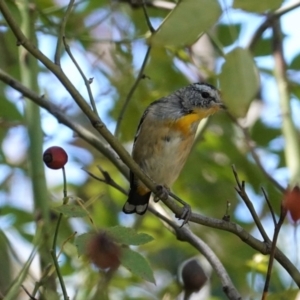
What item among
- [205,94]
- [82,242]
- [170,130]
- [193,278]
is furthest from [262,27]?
[82,242]

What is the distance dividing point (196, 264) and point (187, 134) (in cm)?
131

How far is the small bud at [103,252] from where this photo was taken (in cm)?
183

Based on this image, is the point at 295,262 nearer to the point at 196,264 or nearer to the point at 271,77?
the point at 196,264

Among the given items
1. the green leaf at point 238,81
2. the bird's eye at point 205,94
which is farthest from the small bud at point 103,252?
the bird's eye at point 205,94

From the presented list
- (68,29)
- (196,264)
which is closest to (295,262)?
(196,264)

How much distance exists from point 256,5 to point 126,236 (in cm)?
90

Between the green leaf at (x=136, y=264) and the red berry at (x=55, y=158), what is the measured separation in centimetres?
45

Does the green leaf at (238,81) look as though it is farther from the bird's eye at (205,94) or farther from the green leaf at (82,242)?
the bird's eye at (205,94)

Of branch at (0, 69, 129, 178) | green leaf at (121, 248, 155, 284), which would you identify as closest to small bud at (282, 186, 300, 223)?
green leaf at (121, 248, 155, 284)

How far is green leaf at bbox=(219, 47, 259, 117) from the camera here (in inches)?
86.8

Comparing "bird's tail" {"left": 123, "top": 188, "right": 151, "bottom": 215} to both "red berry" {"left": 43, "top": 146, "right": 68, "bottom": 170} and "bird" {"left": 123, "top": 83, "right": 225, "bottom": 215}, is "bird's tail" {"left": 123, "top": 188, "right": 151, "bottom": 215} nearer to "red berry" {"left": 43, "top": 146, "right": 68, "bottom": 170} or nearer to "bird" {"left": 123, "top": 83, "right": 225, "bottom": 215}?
"bird" {"left": 123, "top": 83, "right": 225, "bottom": 215}

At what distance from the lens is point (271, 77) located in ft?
13.1

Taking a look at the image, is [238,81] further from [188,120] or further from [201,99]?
[188,120]

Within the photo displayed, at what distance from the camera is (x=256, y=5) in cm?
239
